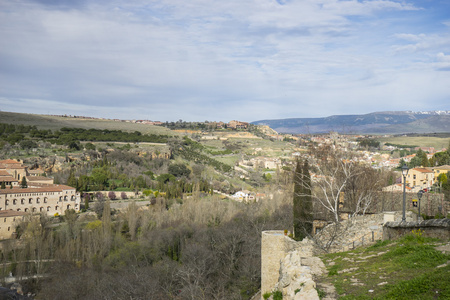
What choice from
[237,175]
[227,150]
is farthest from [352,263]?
[227,150]

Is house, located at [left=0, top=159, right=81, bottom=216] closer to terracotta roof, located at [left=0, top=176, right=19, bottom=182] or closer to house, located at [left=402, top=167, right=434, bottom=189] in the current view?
terracotta roof, located at [left=0, top=176, right=19, bottom=182]

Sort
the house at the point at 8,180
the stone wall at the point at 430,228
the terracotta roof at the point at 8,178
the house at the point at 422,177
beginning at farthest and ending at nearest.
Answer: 1. the terracotta roof at the point at 8,178
2. the house at the point at 8,180
3. the house at the point at 422,177
4. the stone wall at the point at 430,228

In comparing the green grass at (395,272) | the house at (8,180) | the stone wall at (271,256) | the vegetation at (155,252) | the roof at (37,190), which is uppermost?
the green grass at (395,272)

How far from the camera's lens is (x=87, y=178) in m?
44.0

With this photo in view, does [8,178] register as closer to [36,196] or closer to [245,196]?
[36,196]

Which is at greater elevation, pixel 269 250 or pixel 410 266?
pixel 410 266

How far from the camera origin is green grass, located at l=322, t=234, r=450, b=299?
4.82 metres

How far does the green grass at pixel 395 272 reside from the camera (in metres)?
4.82

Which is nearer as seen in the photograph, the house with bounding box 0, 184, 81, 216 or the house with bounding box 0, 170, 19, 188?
the house with bounding box 0, 184, 81, 216

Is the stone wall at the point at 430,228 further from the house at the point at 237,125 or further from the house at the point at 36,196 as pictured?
the house at the point at 237,125

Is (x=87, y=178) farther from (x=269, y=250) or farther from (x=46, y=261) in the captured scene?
(x=269, y=250)

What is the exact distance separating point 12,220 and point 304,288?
105 ft

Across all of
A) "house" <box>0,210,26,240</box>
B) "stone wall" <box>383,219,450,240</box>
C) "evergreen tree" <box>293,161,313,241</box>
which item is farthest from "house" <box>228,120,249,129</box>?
"stone wall" <box>383,219,450,240</box>

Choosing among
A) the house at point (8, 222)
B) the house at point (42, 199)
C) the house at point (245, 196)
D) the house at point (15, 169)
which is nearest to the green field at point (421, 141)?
the house at point (245, 196)
